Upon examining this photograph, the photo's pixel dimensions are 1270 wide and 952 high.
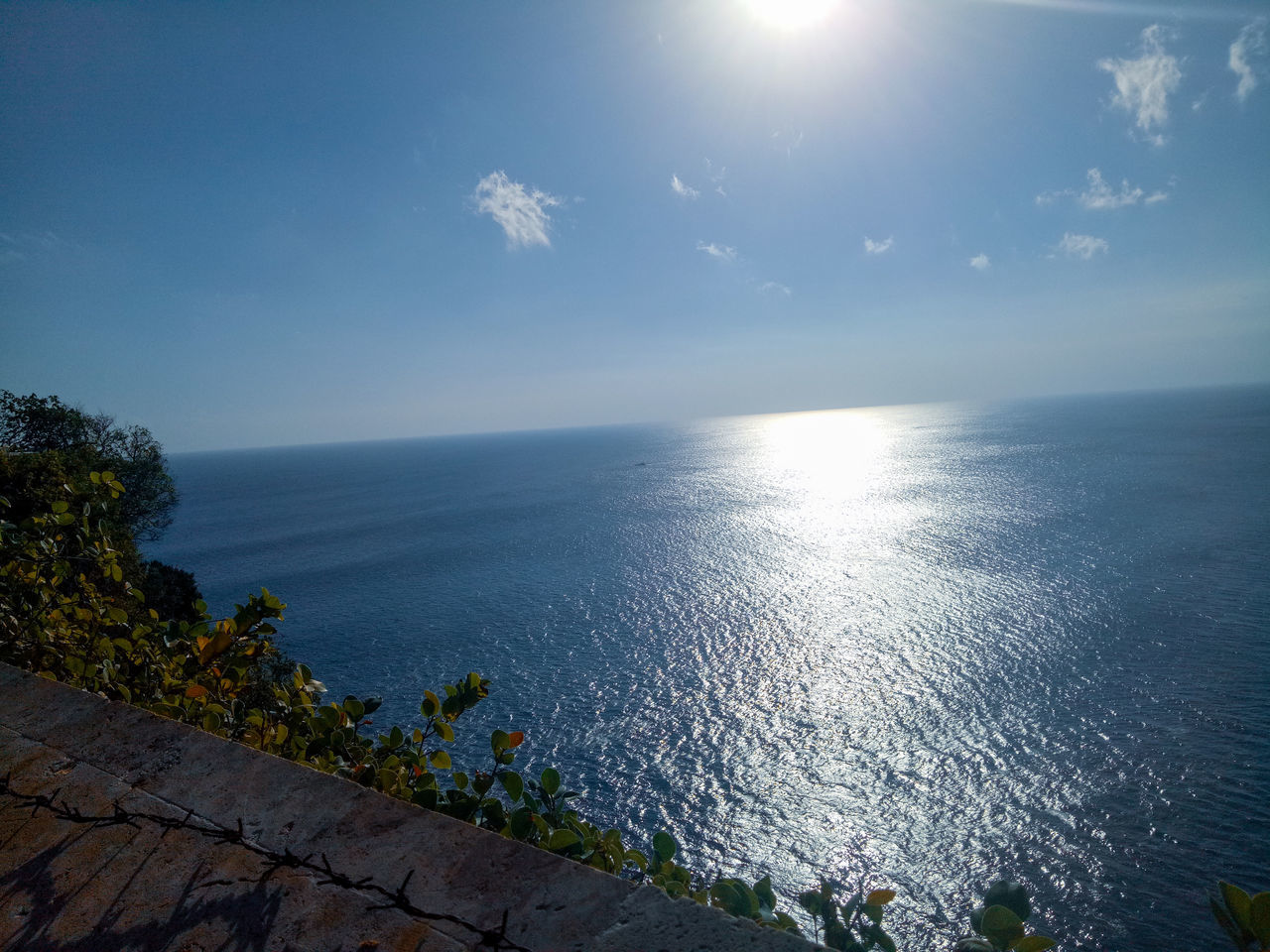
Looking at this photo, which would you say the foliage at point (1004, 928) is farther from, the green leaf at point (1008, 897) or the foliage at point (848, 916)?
the foliage at point (848, 916)

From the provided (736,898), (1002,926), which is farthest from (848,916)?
(1002,926)

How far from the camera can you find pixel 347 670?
39.9 metres

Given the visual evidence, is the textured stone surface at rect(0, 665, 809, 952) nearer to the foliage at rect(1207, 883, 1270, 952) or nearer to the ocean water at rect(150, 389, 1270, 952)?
the foliage at rect(1207, 883, 1270, 952)

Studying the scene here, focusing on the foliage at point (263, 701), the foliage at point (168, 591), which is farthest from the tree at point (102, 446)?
the foliage at point (263, 701)

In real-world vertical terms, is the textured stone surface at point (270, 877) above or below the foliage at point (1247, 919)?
above

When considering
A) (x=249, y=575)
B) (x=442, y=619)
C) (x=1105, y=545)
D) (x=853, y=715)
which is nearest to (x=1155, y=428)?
(x=1105, y=545)

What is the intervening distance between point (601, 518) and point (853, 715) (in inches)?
2155

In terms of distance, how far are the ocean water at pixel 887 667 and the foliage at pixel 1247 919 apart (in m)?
26.5

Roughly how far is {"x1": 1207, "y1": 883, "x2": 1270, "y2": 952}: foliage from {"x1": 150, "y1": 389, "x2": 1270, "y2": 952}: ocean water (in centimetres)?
2652

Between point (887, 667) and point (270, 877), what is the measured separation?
143ft

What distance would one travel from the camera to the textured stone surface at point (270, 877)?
1.74 meters

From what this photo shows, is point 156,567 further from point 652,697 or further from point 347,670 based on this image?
point 652,697

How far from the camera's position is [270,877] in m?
2.02

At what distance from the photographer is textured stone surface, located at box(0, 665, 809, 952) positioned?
1.74 m
